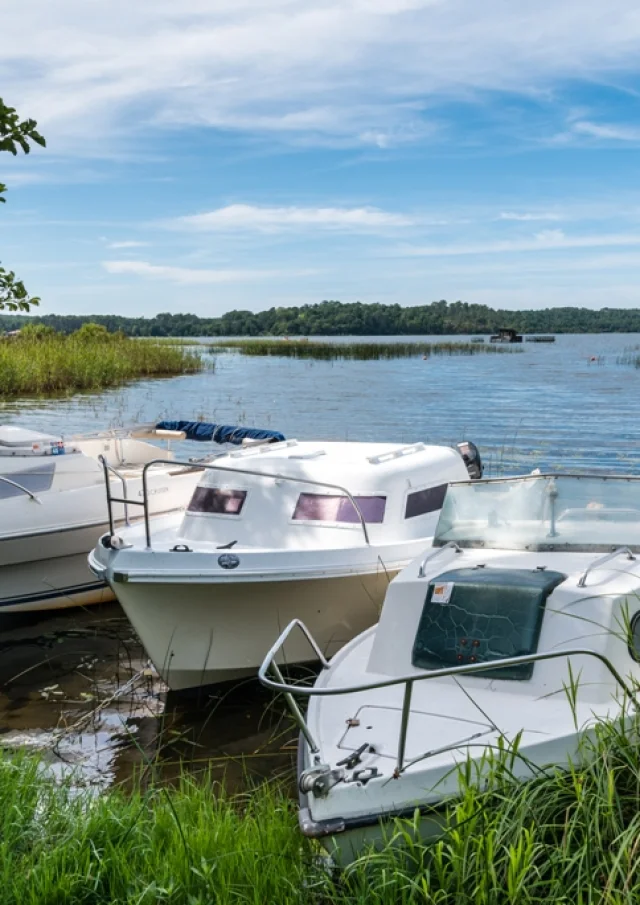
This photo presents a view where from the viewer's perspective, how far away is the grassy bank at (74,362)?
35.1m

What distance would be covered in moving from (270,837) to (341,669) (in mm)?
1754

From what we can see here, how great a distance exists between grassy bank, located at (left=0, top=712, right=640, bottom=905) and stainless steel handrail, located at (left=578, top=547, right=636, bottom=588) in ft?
4.38

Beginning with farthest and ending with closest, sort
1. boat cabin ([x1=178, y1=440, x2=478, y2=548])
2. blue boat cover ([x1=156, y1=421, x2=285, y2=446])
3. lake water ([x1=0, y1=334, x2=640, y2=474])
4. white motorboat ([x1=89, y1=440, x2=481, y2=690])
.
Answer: lake water ([x1=0, y1=334, x2=640, y2=474]) < blue boat cover ([x1=156, y1=421, x2=285, y2=446]) < boat cabin ([x1=178, y1=440, x2=478, y2=548]) < white motorboat ([x1=89, y1=440, x2=481, y2=690])

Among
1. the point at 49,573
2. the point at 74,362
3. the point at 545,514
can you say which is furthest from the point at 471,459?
the point at 74,362

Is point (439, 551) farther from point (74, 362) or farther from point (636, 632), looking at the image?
point (74, 362)

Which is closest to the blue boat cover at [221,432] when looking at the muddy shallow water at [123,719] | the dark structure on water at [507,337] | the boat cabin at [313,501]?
the boat cabin at [313,501]

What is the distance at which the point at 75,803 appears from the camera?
554 cm

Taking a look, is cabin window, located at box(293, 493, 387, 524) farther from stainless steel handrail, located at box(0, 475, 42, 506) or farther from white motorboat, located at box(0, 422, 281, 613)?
stainless steel handrail, located at box(0, 475, 42, 506)

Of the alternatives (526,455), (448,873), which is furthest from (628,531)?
(526,455)

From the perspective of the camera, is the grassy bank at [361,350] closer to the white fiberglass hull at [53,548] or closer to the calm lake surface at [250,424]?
the calm lake surface at [250,424]

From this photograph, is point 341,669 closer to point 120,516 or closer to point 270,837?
point 270,837

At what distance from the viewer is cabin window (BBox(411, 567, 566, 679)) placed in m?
5.91

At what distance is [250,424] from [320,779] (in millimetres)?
26336

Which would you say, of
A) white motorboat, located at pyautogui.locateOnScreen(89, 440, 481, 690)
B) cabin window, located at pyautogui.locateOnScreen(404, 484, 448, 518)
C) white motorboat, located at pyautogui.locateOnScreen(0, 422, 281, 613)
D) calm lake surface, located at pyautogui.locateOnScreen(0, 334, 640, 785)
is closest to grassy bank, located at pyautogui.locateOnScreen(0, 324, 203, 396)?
calm lake surface, located at pyautogui.locateOnScreen(0, 334, 640, 785)
